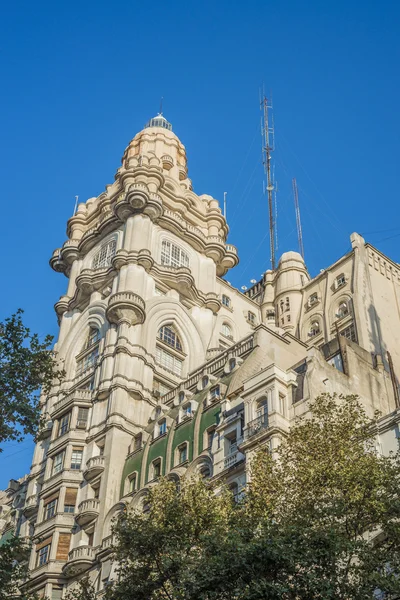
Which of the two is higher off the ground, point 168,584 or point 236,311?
point 236,311

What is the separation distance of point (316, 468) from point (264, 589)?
18.6ft

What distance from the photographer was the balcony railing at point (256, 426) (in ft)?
142

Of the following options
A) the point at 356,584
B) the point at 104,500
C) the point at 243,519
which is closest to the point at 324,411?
the point at 243,519

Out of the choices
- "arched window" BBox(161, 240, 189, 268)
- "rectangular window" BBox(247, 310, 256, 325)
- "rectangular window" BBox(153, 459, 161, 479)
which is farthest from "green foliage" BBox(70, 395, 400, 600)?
"rectangular window" BBox(247, 310, 256, 325)

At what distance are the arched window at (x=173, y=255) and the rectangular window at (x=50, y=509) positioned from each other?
24892mm

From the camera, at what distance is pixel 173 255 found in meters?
76.9

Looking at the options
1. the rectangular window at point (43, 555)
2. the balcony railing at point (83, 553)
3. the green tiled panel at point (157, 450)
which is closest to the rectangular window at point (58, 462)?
the rectangular window at point (43, 555)

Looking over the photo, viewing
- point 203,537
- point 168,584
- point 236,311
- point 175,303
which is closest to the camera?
point 203,537

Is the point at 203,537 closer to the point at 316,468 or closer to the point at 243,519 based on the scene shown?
the point at 243,519

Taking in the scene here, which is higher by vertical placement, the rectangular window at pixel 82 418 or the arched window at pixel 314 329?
the arched window at pixel 314 329

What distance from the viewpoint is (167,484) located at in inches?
1395

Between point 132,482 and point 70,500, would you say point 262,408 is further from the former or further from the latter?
point 70,500

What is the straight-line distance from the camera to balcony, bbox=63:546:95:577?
169 feet

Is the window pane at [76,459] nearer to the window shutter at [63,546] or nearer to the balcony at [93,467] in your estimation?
the balcony at [93,467]
